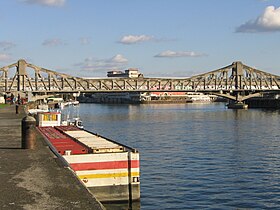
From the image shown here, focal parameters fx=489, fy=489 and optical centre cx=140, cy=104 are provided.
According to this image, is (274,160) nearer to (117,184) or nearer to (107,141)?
(107,141)

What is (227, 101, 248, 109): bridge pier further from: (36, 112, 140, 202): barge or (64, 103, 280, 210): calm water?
(36, 112, 140, 202): barge

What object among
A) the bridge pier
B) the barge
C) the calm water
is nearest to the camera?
the barge

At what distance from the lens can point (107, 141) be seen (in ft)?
95.6

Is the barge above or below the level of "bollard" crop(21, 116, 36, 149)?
below

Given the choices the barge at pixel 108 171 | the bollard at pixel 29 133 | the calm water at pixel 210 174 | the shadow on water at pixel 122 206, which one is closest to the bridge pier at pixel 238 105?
the calm water at pixel 210 174

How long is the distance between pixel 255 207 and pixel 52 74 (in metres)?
174

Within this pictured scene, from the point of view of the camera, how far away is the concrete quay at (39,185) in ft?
42.8

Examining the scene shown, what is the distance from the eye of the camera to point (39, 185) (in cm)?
1538

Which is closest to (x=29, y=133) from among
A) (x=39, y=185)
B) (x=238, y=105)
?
(x=39, y=185)

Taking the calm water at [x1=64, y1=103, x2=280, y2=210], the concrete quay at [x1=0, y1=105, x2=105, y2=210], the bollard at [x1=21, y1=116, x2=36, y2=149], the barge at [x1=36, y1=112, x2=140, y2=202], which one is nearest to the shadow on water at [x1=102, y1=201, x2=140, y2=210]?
the barge at [x1=36, y1=112, x2=140, y2=202]

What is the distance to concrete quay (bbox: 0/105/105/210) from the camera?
13.0 meters

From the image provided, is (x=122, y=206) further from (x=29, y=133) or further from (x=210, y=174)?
(x=210, y=174)

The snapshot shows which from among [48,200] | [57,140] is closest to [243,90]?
[57,140]

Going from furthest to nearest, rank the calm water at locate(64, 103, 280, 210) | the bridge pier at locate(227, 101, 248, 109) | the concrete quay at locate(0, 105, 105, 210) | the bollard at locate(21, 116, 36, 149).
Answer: the bridge pier at locate(227, 101, 248, 109), the calm water at locate(64, 103, 280, 210), the bollard at locate(21, 116, 36, 149), the concrete quay at locate(0, 105, 105, 210)
